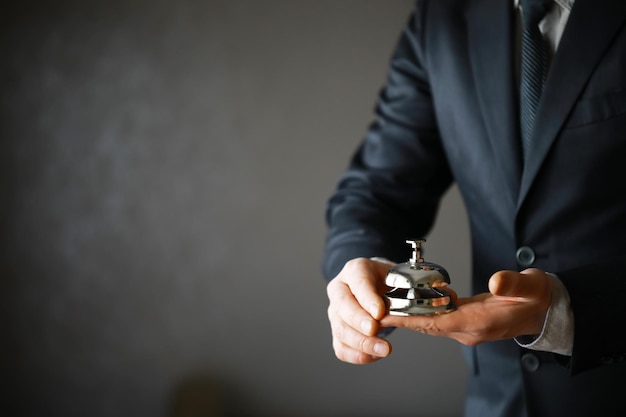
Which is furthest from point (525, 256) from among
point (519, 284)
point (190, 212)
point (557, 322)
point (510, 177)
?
point (190, 212)

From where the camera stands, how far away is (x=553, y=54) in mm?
1158

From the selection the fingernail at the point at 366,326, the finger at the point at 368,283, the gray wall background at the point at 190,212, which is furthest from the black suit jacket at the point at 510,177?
the gray wall background at the point at 190,212

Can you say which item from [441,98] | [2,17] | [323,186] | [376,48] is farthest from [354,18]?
[441,98]

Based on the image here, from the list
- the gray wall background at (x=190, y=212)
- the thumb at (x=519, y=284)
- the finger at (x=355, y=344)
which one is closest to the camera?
the thumb at (x=519, y=284)

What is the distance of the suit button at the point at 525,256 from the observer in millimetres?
1128

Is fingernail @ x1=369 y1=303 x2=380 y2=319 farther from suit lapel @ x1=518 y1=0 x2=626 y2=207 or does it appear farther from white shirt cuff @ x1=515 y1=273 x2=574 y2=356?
suit lapel @ x1=518 y1=0 x2=626 y2=207

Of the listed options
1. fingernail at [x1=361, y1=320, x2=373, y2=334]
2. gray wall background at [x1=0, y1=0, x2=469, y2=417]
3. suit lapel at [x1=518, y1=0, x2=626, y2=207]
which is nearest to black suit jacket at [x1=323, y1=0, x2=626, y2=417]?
suit lapel at [x1=518, y1=0, x2=626, y2=207]

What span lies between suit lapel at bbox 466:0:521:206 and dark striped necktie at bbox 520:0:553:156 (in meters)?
0.02

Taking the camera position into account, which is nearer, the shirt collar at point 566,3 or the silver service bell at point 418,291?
the silver service bell at point 418,291

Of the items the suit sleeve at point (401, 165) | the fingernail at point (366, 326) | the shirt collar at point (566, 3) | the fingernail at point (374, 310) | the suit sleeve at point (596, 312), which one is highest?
the shirt collar at point (566, 3)

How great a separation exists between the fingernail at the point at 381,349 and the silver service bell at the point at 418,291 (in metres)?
0.04

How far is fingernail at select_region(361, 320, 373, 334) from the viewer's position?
868 millimetres

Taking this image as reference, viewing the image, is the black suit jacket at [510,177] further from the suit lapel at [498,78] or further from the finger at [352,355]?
the finger at [352,355]

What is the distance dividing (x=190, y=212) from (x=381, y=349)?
2.07m
